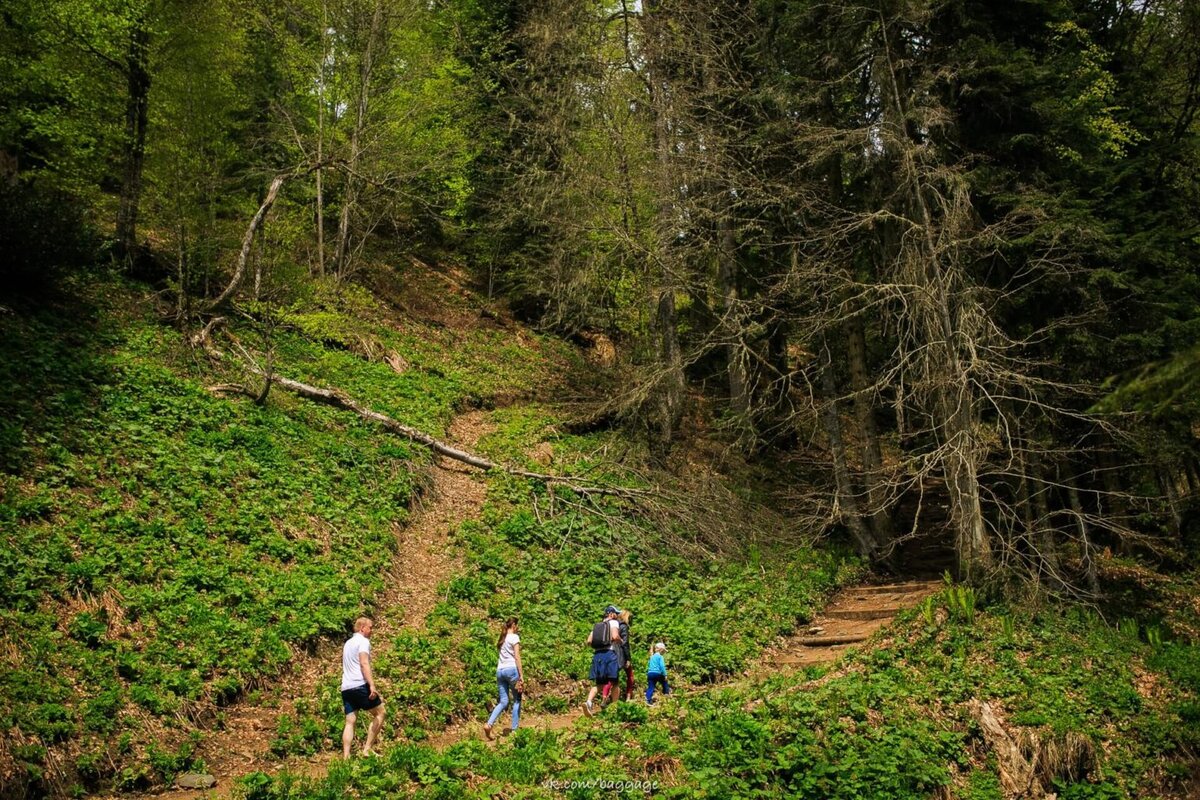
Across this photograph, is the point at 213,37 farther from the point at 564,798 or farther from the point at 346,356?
the point at 564,798

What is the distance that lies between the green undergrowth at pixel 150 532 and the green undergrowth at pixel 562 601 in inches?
50.5

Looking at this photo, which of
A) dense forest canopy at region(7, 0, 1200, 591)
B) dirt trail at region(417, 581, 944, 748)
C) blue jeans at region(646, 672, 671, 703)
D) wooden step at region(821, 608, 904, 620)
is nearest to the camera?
dirt trail at region(417, 581, 944, 748)

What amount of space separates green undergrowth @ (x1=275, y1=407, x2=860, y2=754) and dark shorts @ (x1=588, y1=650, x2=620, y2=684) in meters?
0.85

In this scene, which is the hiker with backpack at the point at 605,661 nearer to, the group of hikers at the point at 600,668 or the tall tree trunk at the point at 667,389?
the group of hikers at the point at 600,668

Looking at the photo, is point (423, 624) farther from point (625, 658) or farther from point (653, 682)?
point (653, 682)

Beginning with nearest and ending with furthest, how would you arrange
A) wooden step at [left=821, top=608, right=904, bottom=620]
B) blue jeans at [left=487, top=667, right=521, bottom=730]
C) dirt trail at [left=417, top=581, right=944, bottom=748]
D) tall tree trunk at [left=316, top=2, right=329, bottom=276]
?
blue jeans at [left=487, top=667, right=521, bottom=730], dirt trail at [left=417, top=581, right=944, bottom=748], wooden step at [left=821, top=608, right=904, bottom=620], tall tree trunk at [left=316, top=2, right=329, bottom=276]

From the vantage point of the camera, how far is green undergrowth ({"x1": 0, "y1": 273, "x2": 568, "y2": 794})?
7293 millimetres

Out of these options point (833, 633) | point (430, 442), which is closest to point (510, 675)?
point (833, 633)

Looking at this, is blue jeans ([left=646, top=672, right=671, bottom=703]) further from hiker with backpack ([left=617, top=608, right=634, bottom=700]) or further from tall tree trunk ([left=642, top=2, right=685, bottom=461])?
tall tree trunk ([left=642, top=2, right=685, bottom=461])

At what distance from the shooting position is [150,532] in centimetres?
975

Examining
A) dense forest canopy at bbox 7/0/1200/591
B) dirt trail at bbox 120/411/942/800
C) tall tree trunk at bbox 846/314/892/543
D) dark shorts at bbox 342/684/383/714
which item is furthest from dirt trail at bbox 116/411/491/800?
tall tree trunk at bbox 846/314/892/543

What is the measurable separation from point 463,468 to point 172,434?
6003 millimetres

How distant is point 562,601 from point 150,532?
253 inches

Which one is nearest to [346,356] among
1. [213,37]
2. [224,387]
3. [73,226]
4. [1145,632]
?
[224,387]
